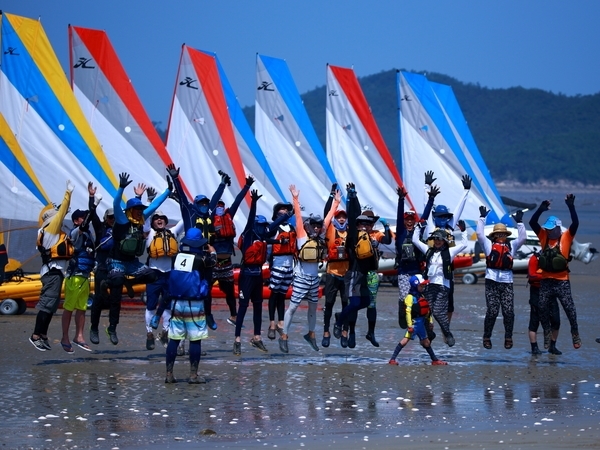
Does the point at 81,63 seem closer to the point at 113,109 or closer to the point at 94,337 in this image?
the point at 113,109

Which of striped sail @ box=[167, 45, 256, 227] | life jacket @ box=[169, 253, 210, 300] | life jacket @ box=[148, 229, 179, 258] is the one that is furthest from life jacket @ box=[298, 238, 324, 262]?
striped sail @ box=[167, 45, 256, 227]

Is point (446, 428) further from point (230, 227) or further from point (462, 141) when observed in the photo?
point (462, 141)

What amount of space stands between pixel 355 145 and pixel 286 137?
3.10m

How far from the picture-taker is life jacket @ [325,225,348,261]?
13.1 metres

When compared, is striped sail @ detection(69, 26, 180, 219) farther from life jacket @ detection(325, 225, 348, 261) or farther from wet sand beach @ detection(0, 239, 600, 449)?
life jacket @ detection(325, 225, 348, 261)

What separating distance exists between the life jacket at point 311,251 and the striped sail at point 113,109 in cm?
1290

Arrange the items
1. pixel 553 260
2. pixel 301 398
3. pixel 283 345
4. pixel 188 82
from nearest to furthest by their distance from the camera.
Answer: pixel 301 398
pixel 553 260
pixel 283 345
pixel 188 82

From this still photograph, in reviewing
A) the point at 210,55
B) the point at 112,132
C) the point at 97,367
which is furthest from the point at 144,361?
the point at 210,55

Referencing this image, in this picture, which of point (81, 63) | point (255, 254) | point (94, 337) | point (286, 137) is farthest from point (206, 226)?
point (286, 137)

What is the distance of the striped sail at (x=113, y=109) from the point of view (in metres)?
25.7

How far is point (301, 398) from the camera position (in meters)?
10.6

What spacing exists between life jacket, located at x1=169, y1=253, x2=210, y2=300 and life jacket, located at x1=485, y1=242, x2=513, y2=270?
382 centimetres

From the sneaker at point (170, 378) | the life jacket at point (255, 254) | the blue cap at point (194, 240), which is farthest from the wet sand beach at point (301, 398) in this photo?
the blue cap at point (194, 240)

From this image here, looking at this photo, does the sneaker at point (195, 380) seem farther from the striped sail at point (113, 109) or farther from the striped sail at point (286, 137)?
the striped sail at point (286, 137)
